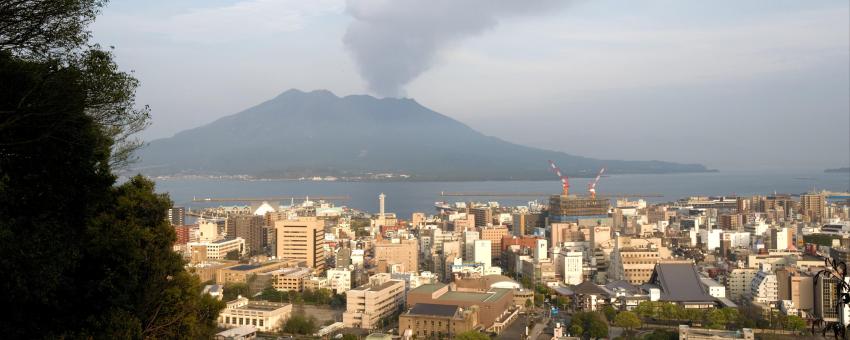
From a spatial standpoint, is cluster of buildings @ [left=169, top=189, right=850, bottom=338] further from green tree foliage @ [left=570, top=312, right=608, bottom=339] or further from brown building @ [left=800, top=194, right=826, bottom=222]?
green tree foliage @ [left=570, top=312, right=608, bottom=339]

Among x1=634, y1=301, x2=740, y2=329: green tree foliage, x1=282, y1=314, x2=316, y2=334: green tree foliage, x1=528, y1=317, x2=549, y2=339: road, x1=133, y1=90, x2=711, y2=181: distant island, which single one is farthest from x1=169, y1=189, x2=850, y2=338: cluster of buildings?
x1=133, y1=90, x2=711, y2=181: distant island

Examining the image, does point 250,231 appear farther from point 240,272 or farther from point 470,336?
point 470,336

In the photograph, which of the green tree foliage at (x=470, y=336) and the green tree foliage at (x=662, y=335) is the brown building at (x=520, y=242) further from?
the green tree foliage at (x=470, y=336)

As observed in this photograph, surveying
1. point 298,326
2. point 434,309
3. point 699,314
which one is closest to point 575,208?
point 699,314

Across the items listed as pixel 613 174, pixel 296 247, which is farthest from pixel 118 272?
pixel 613 174

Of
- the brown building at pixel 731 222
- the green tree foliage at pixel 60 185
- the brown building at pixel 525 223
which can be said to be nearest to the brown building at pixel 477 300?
the green tree foliage at pixel 60 185

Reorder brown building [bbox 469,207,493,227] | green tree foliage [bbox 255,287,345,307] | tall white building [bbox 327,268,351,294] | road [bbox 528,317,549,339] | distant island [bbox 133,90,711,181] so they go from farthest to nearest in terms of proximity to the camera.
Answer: distant island [bbox 133,90,711,181]
brown building [bbox 469,207,493,227]
tall white building [bbox 327,268,351,294]
green tree foliage [bbox 255,287,345,307]
road [bbox 528,317,549,339]
